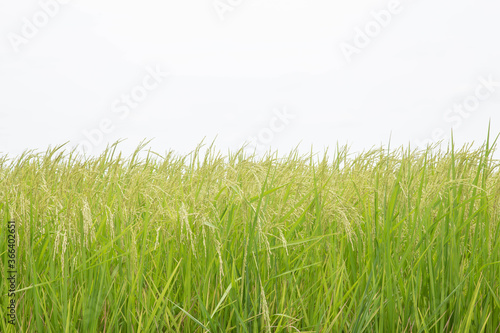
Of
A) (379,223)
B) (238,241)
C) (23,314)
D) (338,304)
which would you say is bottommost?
(23,314)

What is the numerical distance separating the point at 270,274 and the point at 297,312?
25cm

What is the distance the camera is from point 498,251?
2326 millimetres

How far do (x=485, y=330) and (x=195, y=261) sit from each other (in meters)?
1.53

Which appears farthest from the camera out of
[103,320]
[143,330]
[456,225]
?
[456,225]

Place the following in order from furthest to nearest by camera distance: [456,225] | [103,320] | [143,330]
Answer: [456,225] → [103,320] → [143,330]

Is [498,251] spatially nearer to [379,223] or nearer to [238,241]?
[379,223]

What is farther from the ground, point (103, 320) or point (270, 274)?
point (270, 274)

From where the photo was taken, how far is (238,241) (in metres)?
2.49

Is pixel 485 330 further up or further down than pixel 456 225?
further down

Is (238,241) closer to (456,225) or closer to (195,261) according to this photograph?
(195,261)

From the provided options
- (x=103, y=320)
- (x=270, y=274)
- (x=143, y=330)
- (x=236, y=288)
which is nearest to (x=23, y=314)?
(x=103, y=320)

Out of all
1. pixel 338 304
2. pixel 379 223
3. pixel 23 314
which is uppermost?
pixel 379 223

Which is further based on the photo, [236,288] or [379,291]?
[379,291]

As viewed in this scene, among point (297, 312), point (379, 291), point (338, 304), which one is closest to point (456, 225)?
point (379, 291)
